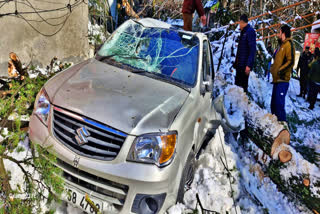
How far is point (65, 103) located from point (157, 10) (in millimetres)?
13648

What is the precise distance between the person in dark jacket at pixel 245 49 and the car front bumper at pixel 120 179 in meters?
4.31

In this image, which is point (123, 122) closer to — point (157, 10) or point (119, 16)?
point (119, 16)

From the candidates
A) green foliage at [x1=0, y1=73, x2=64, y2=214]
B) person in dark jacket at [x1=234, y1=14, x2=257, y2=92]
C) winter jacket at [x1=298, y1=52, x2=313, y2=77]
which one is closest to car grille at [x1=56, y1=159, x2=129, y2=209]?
green foliage at [x1=0, y1=73, x2=64, y2=214]

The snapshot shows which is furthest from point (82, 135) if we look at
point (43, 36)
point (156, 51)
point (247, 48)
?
point (247, 48)

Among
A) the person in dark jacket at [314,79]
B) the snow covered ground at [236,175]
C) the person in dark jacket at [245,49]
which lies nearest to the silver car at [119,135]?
the snow covered ground at [236,175]

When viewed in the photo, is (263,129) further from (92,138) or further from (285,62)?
(92,138)

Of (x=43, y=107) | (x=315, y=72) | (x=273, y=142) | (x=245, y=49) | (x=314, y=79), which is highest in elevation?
(x=245, y=49)

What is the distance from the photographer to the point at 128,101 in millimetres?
2617

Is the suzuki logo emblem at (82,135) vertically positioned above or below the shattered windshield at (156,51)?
below

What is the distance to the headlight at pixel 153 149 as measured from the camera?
2.31 m

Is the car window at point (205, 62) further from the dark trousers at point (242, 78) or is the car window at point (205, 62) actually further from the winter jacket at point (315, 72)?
the winter jacket at point (315, 72)

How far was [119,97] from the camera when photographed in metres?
2.66

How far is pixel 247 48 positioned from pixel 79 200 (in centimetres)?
517

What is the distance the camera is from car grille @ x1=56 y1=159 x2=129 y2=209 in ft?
7.49
